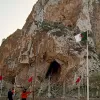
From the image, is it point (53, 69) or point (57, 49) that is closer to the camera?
point (57, 49)

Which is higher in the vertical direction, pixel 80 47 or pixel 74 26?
pixel 74 26

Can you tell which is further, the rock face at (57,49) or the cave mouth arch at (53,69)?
the cave mouth arch at (53,69)

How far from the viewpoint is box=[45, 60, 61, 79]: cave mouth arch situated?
3605 cm

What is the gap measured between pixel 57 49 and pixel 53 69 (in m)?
4.34

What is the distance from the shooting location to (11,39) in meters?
53.4

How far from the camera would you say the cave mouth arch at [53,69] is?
36053mm

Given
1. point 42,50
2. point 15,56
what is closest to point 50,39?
point 42,50

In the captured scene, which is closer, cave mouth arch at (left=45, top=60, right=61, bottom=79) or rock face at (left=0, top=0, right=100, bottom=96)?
rock face at (left=0, top=0, right=100, bottom=96)

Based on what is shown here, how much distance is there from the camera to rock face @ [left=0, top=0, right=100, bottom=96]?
32.6 m

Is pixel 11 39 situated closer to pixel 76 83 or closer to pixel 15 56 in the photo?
pixel 15 56

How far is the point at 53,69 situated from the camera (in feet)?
122

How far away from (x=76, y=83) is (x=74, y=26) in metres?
11.4

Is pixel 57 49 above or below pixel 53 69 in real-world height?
above

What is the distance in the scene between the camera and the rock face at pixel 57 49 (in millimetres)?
32594
